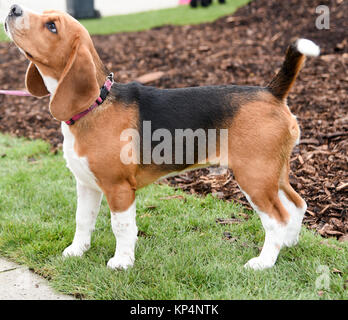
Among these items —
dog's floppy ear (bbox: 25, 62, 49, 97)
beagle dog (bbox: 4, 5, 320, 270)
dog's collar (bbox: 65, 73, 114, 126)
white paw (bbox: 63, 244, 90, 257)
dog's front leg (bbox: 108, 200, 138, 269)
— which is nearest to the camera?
beagle dog (bbox: 4, 5, 320, 270)

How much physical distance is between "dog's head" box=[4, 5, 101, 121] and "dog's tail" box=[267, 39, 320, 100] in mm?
1465

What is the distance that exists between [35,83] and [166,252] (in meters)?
1.88

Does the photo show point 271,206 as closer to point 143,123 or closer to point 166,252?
point 166,252

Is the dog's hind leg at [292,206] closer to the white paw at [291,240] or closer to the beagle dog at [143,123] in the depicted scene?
the white paw at [291,240]

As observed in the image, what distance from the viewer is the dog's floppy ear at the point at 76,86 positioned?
3.39 m

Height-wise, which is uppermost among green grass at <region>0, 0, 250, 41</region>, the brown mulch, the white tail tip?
the white tail tip

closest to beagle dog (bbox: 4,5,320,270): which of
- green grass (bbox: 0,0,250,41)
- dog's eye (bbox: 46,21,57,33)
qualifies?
dog's eye (bbox: 46,21,57,33)

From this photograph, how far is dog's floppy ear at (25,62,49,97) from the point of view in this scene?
3.94 meters

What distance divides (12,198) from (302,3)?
10003 mm

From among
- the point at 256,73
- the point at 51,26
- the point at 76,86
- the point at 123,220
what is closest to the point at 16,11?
the point at 51,26

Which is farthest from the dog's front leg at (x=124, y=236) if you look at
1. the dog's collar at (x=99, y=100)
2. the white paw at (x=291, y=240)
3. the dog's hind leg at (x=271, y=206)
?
the white paw at (x=291, y=240)

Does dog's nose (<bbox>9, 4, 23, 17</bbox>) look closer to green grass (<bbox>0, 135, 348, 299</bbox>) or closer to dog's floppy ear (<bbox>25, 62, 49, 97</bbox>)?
dog's floppy ear (<bbox>25, 62, 49, 97</bbox>)

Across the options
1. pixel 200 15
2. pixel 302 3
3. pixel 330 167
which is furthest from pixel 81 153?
pixel 200 15

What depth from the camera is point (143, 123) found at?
12.4 ft
